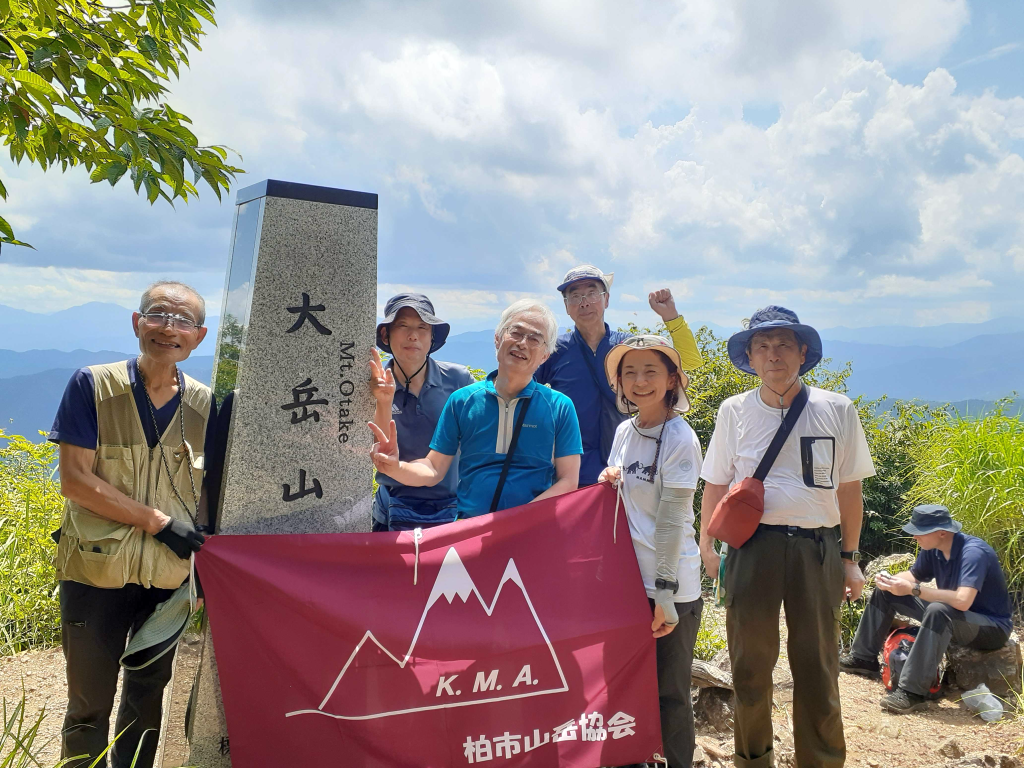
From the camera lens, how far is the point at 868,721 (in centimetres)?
556

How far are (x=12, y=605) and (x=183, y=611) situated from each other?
4154mm

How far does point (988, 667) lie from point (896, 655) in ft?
2.18

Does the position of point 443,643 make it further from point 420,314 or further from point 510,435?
point 420,314

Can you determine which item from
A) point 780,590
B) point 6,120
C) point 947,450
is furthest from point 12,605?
point 947,450

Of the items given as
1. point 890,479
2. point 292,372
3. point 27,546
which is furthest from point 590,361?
point 890,479

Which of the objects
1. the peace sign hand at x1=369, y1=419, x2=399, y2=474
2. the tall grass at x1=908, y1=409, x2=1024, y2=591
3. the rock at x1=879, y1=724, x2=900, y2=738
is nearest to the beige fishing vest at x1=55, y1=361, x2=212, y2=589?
the peace sign hand at x1=369, y1=419, x2=399, y2=474

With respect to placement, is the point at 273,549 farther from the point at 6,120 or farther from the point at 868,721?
the point at 868,721

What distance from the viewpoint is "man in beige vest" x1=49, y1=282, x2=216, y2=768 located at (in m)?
3.11

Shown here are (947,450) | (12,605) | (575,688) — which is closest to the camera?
(575,688)

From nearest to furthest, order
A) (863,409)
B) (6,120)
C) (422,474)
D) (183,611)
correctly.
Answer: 1. (6,120)
2. (183,611)
3. (422,474)
4. (863,409)

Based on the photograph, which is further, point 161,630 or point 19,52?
point 161,630

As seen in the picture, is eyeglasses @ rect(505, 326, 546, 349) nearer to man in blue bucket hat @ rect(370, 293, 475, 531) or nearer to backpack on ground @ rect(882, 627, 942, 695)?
man in blue bucket hat @ rect(370, 293, 475, 531)

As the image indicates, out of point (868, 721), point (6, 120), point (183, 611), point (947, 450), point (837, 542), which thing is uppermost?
point (6, 120)

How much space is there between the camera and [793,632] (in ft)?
12.0
